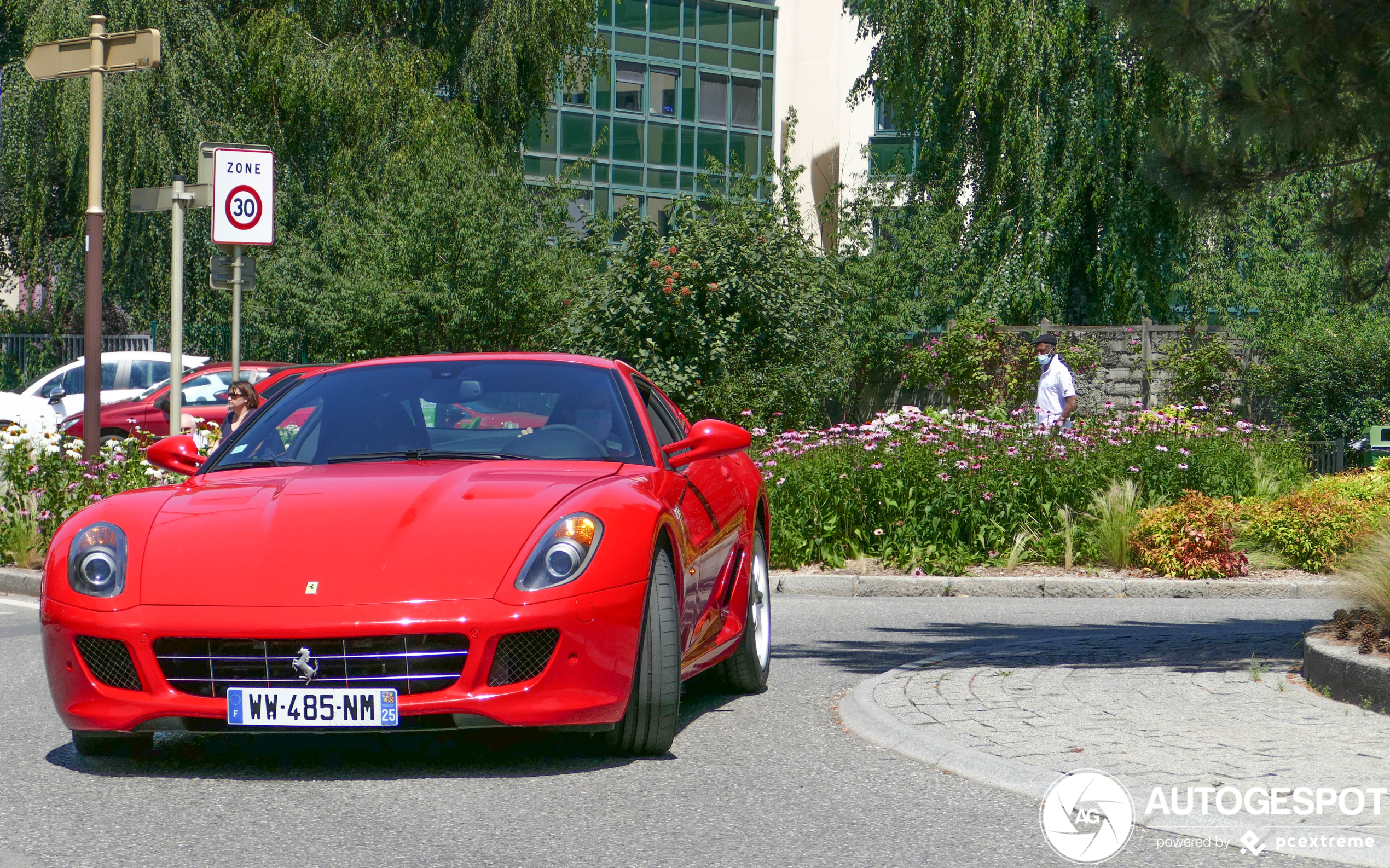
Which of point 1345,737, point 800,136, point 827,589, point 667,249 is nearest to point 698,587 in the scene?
point 1345,737

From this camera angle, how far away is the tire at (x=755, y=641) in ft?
23.7

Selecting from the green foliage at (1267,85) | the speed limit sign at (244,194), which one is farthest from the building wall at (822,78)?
the green foliage at (1267,85)

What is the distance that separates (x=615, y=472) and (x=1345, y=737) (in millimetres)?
2939

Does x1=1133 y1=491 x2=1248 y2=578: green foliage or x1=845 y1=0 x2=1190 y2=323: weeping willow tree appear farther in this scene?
x1=845 y1=0 x2=1190 y2=323: weeping willow tree

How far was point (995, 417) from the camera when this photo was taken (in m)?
20.4

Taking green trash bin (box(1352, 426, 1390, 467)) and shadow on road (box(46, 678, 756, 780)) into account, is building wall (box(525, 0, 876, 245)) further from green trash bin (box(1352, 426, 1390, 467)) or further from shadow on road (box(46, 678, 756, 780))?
shadow on road (box(46, 678, 756, 780))

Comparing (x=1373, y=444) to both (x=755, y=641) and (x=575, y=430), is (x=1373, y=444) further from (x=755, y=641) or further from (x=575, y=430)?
(x=575, y=430)

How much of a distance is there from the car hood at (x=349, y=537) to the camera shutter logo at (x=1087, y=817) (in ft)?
6.28

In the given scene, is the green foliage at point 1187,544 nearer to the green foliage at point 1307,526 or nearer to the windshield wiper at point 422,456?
the green foliage at point 1307,526

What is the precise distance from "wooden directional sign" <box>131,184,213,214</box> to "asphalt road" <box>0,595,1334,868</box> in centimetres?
786

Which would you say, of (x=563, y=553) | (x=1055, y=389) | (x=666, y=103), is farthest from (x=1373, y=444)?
(x=666, y=103)

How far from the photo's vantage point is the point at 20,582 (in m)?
12.3

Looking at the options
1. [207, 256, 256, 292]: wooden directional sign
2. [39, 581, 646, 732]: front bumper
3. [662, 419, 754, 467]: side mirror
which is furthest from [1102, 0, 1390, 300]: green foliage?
[207, 256, 256, 292]: wooden directional sign

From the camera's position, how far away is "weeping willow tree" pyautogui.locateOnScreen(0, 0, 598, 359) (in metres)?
24.1
